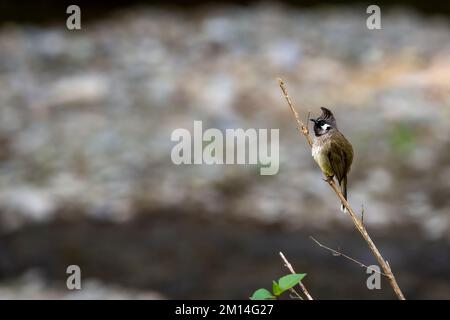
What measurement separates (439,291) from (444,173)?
138cm

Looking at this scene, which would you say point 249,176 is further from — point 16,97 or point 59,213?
point 16,97

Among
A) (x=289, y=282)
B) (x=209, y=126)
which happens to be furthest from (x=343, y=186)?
(x=209, y=126)

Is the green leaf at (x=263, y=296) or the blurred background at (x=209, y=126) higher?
the blurred background at (x=209, y=126)

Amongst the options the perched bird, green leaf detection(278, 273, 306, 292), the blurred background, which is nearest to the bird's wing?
the perched bird

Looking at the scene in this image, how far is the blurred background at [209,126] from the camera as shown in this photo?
4453 millimetres

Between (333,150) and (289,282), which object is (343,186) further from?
(289,282)

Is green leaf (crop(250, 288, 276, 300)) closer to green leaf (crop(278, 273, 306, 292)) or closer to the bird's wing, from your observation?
green leaf (crop(278, 273, 306, 292))

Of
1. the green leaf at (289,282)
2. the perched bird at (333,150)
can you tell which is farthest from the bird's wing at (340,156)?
the green leaf at (289,282)

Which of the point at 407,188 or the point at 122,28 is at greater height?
the point at 122,28

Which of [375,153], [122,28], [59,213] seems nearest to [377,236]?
[375,153]

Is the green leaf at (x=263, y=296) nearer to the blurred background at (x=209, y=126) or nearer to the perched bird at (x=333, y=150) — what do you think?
the perched bird at (x=333, y=150)

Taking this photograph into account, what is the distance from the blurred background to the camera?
445 cm

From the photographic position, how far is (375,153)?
5.54 meters

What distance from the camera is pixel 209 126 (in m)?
5.95
